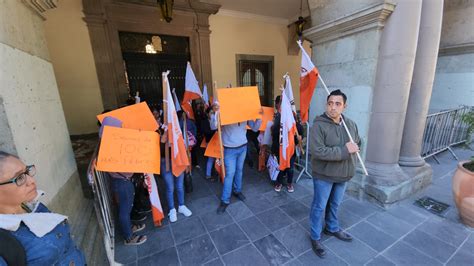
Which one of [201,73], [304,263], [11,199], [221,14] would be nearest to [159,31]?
[201,73]

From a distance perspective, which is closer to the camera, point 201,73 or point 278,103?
point 278,103

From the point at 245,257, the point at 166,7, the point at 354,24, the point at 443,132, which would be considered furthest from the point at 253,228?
the point at 443,132

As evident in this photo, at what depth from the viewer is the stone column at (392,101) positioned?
2748 millimetres

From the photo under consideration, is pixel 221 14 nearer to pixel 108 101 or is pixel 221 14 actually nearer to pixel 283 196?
pixel 108 101

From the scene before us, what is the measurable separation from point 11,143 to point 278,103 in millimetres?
3524

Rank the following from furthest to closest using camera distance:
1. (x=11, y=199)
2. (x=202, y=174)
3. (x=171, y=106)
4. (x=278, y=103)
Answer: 1. (x=202, y=174)
2. (x=278, y=103)
3. (x=171, y=106)
4. (x=11, y=199)

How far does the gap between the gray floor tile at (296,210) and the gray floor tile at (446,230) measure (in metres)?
1.45

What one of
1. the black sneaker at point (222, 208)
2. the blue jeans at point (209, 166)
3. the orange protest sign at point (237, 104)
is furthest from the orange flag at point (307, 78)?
the blue jeans at point (209, 166)

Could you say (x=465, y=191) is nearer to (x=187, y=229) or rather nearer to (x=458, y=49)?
(x=187, y=229)

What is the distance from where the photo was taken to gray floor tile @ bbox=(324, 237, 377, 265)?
84.4 inches

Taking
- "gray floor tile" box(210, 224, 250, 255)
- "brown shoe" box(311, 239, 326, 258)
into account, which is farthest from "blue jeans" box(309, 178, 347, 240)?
"gray floor tile" box(210, 224, 250, 255)

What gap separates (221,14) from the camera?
272 inches

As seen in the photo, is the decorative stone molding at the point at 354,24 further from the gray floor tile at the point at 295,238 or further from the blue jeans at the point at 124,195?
the blue jeans at the point at 124,195

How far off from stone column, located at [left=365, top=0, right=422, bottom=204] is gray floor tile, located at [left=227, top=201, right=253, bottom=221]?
201cm
